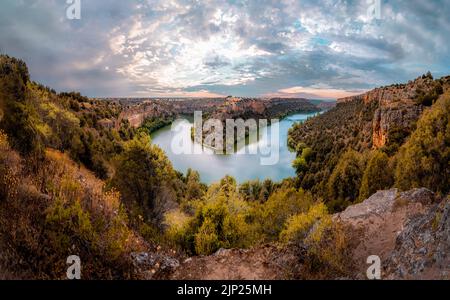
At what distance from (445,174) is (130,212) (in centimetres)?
1887

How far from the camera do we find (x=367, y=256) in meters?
8.41

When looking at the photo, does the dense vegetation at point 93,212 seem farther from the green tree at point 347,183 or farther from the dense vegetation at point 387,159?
the green tree at point 347,183

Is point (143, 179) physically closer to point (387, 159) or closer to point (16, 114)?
point (16, 114)

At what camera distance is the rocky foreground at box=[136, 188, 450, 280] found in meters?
6.10

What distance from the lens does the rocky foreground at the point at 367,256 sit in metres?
6.10

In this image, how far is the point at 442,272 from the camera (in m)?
5.47

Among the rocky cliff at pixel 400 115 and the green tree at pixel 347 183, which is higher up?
the rocky cliff at pixel 400 115

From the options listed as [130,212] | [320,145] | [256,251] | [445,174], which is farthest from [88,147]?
[320,145]

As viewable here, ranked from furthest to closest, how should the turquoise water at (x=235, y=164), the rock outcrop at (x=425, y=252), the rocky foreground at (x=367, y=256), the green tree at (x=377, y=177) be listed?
the turquoise water at (x=235, y=164) < the green tree at (x=377, y=177) < the rocky foreground at (x=367, y=256) < the rock outcrop at (x=425, y=252)

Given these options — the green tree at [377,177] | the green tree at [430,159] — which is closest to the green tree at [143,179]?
the green tree at [430,159]

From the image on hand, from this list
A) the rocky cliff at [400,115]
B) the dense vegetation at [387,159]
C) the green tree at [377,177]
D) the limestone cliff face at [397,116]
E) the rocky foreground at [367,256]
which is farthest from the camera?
the limestone cliff face at [397,116]

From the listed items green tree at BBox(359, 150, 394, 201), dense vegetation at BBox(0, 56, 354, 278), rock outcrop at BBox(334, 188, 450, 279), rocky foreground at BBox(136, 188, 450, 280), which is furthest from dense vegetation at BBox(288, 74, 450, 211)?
rocky foreground at BBox(136, 188, 450, 280)

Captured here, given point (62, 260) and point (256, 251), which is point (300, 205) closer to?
point (256, 251)

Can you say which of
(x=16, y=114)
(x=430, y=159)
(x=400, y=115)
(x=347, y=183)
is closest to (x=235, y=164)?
(x=347, y=183)
